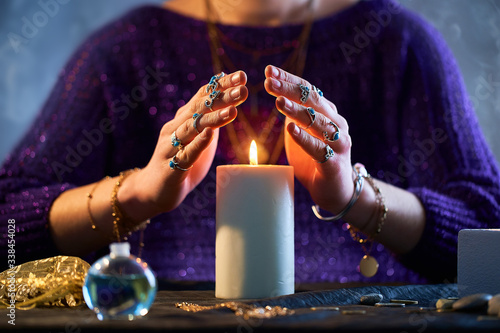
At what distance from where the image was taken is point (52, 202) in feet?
3.92

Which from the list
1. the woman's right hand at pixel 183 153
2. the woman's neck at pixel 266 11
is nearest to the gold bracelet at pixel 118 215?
the woman's right hand at pixel 183 153

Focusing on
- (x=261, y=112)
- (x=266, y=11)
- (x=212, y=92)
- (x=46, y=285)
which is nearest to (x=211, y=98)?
(x=212, y=92)

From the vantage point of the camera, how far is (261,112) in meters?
1.44

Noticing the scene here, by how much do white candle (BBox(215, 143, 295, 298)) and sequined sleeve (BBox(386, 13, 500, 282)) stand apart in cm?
49

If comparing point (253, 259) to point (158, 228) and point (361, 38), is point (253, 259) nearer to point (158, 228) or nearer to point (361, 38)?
point (158, 228)

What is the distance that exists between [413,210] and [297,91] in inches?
17.1

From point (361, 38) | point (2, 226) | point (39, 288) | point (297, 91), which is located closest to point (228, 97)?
point (297, 91)

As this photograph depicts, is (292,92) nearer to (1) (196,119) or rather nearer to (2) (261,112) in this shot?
(1) (196,119)

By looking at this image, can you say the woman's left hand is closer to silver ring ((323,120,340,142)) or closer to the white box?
silver ring ((323,120,340,142))

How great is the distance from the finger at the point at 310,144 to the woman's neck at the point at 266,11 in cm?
77

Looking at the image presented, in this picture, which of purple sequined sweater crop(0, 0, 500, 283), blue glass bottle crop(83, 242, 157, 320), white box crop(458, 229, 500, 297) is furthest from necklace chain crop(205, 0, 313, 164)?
blue glass bottle crop(83, 242, 157, 320)

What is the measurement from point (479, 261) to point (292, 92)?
1.00ft

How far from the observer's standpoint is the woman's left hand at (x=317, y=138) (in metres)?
0.77

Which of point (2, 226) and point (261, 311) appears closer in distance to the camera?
point (261, 311)
